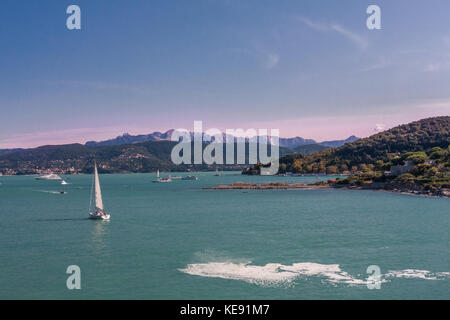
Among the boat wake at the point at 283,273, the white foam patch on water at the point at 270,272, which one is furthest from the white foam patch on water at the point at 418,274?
the white foam patch on water at the point at 270,272

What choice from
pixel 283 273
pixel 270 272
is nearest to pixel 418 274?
pixel 283 273

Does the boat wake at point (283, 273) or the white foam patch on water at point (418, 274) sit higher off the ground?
the white foam patch on water at point (418, 274)

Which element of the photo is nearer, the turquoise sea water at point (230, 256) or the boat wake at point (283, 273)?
the turquoise sea water at point (230, 256)

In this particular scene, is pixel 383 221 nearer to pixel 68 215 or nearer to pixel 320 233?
pixel 320 233

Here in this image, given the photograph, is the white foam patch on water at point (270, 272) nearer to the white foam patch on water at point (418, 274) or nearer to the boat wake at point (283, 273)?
the boat wake at point (283, 273)

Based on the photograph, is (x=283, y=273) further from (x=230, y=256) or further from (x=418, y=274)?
(x=418, y=274)

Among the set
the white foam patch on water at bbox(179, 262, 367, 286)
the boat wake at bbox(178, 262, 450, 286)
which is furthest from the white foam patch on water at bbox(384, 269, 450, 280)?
the white foam patch on water at bbox(179, 262, 367, 286)
